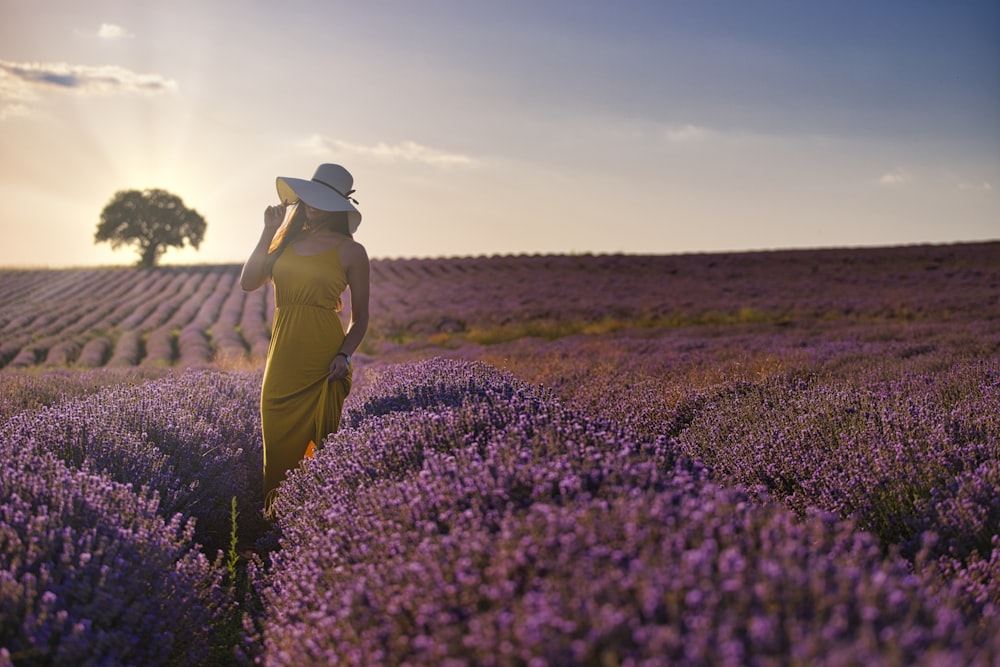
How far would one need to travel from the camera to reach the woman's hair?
405 cm

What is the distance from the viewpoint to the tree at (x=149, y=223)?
39906mm

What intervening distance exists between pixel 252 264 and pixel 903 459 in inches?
126

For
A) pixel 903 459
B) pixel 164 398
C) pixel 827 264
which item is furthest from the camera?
pixel 827 264

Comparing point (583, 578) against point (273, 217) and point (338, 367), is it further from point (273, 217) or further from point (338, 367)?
point (273, 217)

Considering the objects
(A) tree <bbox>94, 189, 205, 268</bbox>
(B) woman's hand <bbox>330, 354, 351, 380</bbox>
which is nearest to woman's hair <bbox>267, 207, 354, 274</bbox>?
(B) woman's hand <bbox>330, 354, 351, 380</bbox>

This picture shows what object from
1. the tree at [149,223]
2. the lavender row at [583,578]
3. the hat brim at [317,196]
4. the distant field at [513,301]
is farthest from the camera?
the tree at [149,223]

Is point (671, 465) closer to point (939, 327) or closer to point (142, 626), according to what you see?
point (142, 626)

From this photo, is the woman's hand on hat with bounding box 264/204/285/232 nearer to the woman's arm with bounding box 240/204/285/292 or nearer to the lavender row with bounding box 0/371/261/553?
the woman's arm with bounding box 240/204/285/292

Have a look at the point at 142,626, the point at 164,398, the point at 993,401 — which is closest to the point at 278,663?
the point at 142,626

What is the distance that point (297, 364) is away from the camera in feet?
13.2

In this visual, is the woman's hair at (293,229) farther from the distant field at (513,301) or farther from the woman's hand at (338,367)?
the distant field at (513,301)

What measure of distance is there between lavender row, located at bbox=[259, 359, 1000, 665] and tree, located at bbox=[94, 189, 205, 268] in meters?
41.4

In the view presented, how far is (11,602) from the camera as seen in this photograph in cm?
196

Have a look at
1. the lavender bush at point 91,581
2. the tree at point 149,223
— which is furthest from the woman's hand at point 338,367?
the tree at point 149,223
